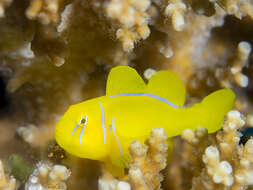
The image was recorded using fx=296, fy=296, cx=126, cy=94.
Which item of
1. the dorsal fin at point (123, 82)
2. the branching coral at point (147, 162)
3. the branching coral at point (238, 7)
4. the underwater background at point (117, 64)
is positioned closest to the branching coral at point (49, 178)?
the underwater background at point (117, 64)

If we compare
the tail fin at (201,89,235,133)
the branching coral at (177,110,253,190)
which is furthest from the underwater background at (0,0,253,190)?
the tail fin at (201,89,235,133)

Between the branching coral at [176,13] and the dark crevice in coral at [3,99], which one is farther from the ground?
the branching coral at [176,13]

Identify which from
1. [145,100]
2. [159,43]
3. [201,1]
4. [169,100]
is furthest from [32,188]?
[201,1]

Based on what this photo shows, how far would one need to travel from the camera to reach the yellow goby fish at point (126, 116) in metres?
1.74

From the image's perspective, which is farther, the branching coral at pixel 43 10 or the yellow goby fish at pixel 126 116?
the yellow goby fish at pixel 126 116

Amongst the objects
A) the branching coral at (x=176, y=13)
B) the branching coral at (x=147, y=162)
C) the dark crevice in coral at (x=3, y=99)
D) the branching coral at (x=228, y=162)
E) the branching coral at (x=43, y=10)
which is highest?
the branching coral at (x=176, y=13)

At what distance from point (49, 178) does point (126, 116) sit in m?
0.58

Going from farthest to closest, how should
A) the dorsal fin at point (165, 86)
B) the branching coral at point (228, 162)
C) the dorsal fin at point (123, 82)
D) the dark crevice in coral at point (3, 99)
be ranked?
the dark crevice in coral at point (3, 99) < the dorsal fin at point (165, 86) < the dorsal fin at point (123, 82) < the branching coral at point (228, 162)

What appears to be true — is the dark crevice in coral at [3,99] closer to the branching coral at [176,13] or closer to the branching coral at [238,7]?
the branching coral at [176,13]

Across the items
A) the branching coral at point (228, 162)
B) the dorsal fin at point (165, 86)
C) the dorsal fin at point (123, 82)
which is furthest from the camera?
the dorsal fin at point (165, 86)

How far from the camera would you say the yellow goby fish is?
174 centimetres

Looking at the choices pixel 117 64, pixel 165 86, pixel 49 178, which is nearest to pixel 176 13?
pixel 165 86

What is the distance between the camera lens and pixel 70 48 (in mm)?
2023

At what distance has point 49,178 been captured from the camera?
1597 millimetres
